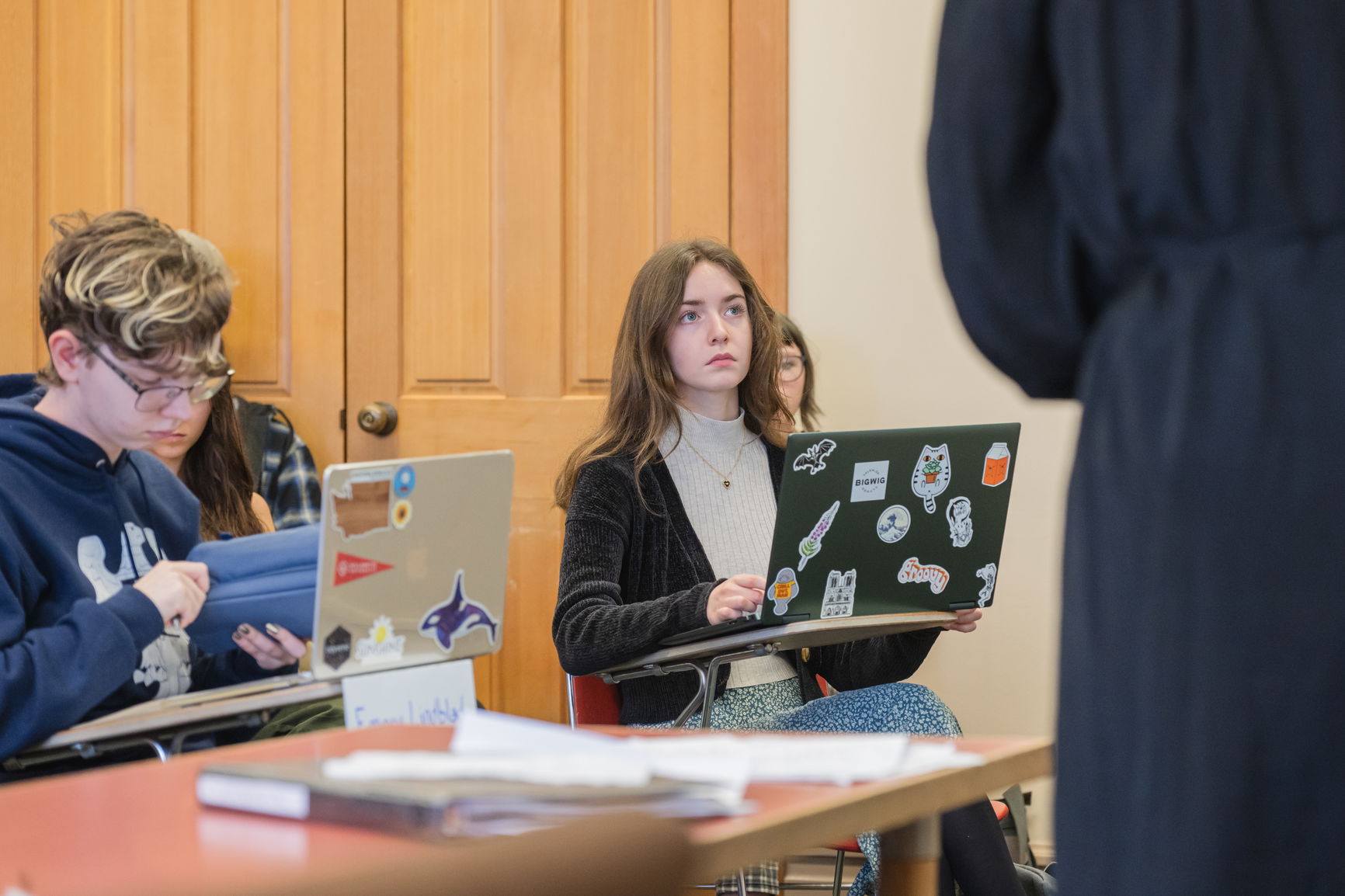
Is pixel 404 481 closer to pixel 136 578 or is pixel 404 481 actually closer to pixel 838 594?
pixel 136 578

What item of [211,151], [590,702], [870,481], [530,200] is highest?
[211,151]

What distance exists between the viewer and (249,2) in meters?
3.14

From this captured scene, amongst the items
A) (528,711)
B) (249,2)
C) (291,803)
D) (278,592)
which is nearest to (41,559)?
(278,592)

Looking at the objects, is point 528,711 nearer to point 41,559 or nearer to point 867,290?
point 867,290

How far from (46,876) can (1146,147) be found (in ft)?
2.22

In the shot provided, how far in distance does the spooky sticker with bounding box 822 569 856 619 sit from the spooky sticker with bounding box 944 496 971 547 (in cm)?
17

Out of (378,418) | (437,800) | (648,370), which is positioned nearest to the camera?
(437,800)

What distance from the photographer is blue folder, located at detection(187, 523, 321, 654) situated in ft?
4.56

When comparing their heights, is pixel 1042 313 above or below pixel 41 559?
above

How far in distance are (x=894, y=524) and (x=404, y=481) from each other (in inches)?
32.5

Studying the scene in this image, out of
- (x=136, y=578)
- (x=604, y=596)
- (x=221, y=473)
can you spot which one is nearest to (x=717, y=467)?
(x=604, y=596)

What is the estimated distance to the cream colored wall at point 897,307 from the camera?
2902mm

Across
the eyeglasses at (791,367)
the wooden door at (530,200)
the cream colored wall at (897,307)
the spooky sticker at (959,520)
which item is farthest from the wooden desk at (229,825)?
the wooden door at (530,200)

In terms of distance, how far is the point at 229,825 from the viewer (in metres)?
0.75
